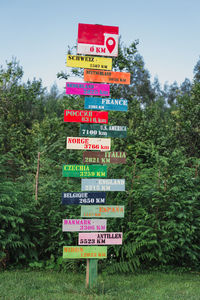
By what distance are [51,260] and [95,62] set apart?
4.14 meters

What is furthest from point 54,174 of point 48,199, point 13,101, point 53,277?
point 13,101

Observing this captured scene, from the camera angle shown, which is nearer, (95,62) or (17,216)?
(95,62)

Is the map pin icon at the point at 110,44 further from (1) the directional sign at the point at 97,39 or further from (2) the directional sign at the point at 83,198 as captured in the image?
(2) the directional sign at the point at 83,198

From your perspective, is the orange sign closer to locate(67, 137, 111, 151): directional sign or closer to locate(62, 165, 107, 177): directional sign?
locate(67, 137, 111, 151): directional sign

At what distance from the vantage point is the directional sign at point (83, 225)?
18.1ft

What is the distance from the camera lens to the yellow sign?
228 inches

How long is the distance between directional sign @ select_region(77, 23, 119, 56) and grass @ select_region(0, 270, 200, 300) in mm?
3994

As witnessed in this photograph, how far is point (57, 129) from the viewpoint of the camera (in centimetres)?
2069

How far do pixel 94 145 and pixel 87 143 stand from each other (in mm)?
126

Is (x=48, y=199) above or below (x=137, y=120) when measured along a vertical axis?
below

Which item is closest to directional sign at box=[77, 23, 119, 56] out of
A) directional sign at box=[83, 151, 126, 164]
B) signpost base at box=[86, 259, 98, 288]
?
directional sign at box=[83, 151, 126, 164]

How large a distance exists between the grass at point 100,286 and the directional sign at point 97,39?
3.99 metres

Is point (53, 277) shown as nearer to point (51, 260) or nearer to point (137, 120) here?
point (51, 260)

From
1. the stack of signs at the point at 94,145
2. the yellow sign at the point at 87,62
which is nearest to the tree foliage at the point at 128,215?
the stack of signs at the point at 94,145
